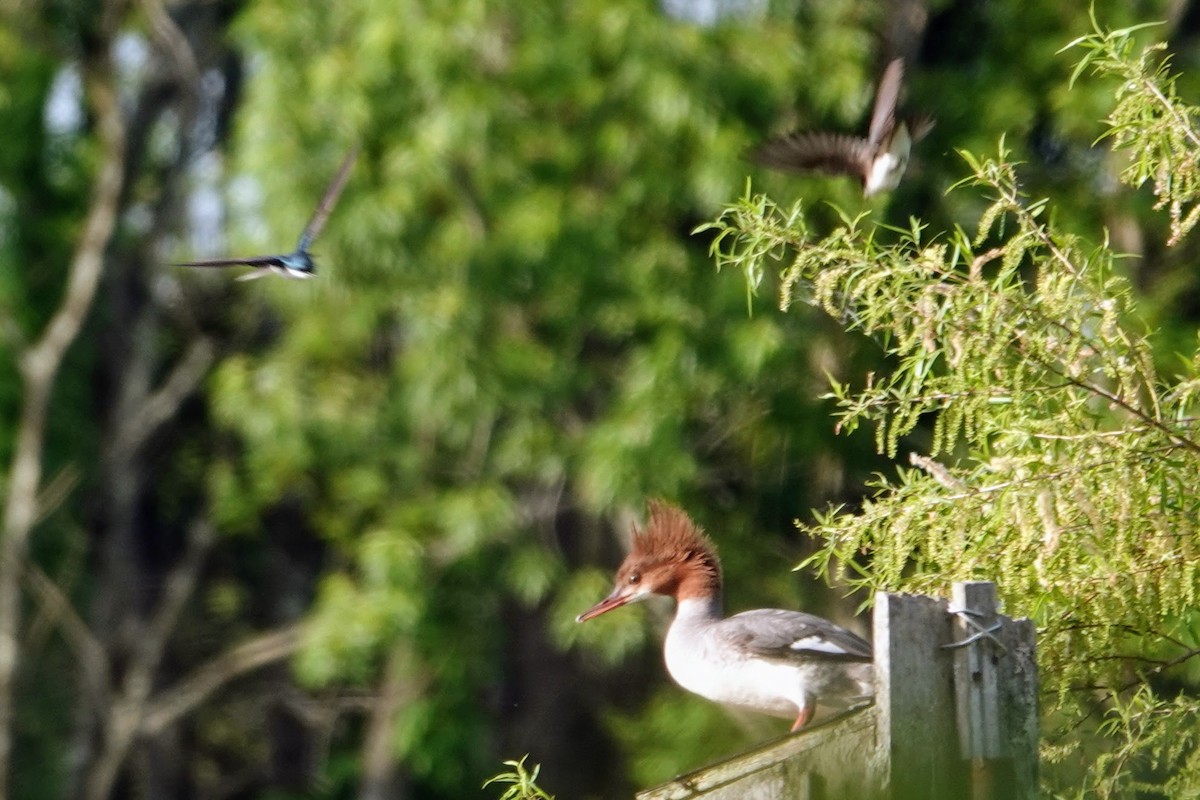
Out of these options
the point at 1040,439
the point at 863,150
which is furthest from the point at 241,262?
the point at 1040,439

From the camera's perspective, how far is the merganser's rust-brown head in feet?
18.7

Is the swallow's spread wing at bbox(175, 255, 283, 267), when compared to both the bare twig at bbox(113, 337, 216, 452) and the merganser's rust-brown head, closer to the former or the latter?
the merganser's rust-brown head

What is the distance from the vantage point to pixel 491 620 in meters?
12.1

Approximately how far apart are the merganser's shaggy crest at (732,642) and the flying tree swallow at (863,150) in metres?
1.20

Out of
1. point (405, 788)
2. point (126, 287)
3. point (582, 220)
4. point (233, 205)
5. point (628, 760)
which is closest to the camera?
point (582, 220)

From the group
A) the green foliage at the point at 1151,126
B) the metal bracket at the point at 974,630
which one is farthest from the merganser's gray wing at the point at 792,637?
the metal bracket at the point at 974,630

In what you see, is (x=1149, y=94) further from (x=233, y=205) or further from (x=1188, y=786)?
(x=233, y=205)

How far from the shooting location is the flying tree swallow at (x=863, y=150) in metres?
6.36

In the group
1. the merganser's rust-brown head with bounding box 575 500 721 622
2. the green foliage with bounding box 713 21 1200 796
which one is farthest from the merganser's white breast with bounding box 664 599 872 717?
the green foliage with bounding box 713 21 1200 796

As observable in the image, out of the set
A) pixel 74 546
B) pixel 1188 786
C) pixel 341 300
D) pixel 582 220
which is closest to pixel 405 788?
pixel 74 546

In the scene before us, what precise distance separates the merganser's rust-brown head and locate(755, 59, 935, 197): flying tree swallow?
113cm

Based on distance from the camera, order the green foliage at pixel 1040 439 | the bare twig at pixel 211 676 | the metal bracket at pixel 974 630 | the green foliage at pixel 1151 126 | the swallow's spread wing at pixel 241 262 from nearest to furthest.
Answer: the metal bracket at pixel 974 630, the green foliage at pixel 1040 439, the green foliage at pixel 1151 126, the swallow's spread wing at pixel 241 262, the bare twig at pixel 211 676

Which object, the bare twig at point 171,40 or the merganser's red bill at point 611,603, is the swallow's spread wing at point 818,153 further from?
the bare twig at point 171,40

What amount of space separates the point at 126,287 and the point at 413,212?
434 cm
